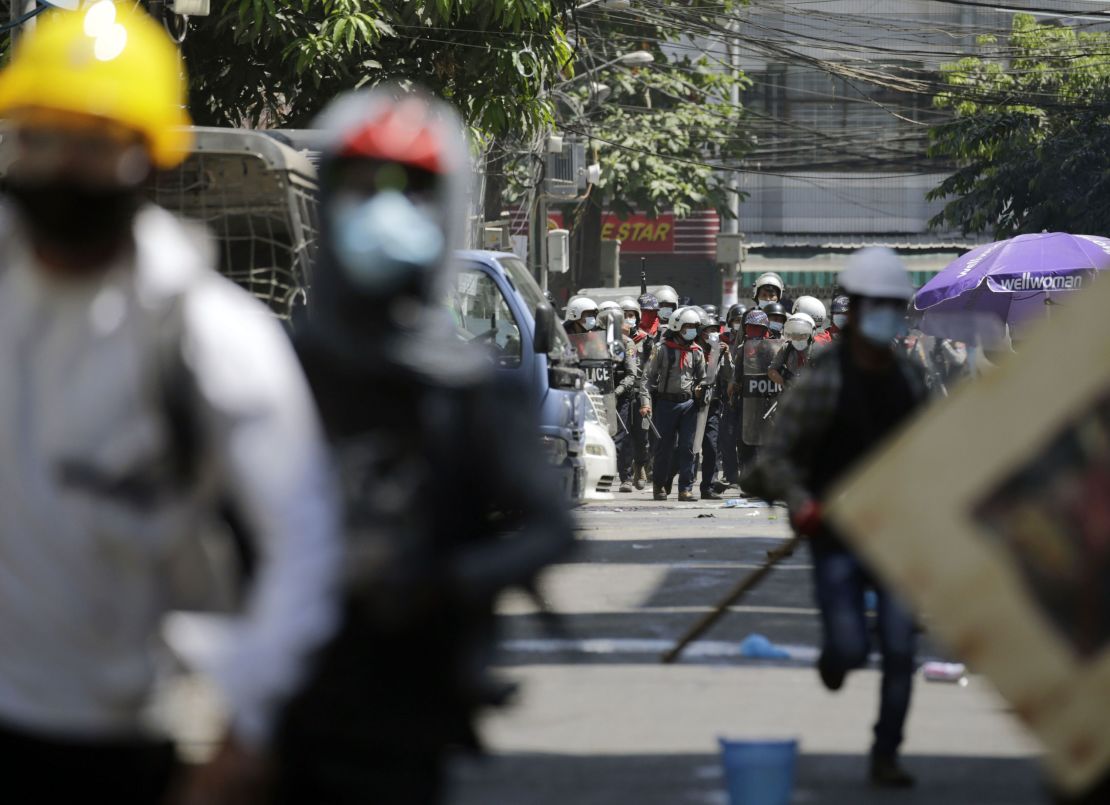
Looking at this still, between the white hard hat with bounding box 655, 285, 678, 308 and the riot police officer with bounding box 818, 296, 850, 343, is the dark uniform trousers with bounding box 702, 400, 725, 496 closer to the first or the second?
the riot police officer with bounding box 818, 296, 850, 343

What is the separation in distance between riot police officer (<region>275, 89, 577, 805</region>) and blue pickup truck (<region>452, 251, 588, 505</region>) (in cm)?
941

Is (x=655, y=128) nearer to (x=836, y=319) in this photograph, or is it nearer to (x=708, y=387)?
(x=708, y=387)

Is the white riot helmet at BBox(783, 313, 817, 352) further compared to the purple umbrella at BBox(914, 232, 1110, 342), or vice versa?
the purple umbrella at BBox(914, 232, 1110, 342)

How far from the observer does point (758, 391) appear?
698 inches

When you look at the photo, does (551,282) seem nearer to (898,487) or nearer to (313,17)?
(313,17)

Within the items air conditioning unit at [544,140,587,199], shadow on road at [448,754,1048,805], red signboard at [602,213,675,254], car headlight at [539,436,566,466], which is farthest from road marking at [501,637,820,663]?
red signboard at [602,213,675,254]

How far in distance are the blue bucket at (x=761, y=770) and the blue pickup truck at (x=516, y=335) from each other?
283 inches

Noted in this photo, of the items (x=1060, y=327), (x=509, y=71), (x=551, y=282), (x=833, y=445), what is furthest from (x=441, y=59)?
(x=551, y=282)

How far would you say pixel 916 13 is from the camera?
5625 centimetres

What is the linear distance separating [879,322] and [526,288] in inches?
281

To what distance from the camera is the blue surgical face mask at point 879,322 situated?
6125 millimetres

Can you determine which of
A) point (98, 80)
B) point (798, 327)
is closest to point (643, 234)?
point (798, 327)

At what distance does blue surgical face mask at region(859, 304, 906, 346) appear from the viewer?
241 inches

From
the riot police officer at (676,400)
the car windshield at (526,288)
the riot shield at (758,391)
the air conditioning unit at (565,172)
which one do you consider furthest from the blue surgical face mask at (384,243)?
the air conditioning unit at (565,172)
